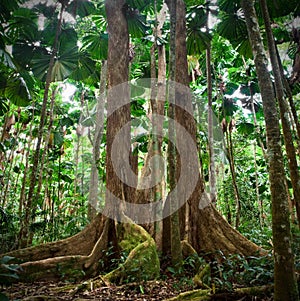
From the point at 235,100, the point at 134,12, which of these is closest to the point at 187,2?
the point at 134,12

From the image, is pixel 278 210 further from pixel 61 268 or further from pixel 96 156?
pixel 96 156

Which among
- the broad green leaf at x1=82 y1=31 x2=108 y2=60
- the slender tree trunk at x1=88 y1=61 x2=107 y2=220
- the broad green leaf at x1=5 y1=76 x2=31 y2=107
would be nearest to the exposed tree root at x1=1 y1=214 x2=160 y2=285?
the slender tree trunk at x1=88 y1=61 x2=107 y2=220

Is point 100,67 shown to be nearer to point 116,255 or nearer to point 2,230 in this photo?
point 2,230

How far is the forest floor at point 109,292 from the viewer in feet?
11.9

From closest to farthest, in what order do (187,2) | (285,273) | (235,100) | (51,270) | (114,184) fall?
(285,273) < (51,270) < (114,184) < (187,2) < (235,100)

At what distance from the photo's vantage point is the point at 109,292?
Result: 3.93 m

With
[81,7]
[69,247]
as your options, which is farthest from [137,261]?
[81,7]

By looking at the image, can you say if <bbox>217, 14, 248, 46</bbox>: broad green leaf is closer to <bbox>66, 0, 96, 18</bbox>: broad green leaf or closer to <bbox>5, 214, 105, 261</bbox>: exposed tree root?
<bbox>66, 0, 96, 18</bbox>: broad green leaf

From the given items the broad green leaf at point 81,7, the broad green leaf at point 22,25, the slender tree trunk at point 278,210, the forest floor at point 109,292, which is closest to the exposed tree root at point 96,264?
the forest floor at point 109,292

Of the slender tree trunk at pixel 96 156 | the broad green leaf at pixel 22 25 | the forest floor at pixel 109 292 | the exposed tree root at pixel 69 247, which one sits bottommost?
the forest floor at pixel 109 292

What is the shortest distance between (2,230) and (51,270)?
2538mm

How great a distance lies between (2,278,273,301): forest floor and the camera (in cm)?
363

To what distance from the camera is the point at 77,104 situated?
14.5 m

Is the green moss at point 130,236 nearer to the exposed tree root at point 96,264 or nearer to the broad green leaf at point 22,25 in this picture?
the exposed tree root at point 96,264
